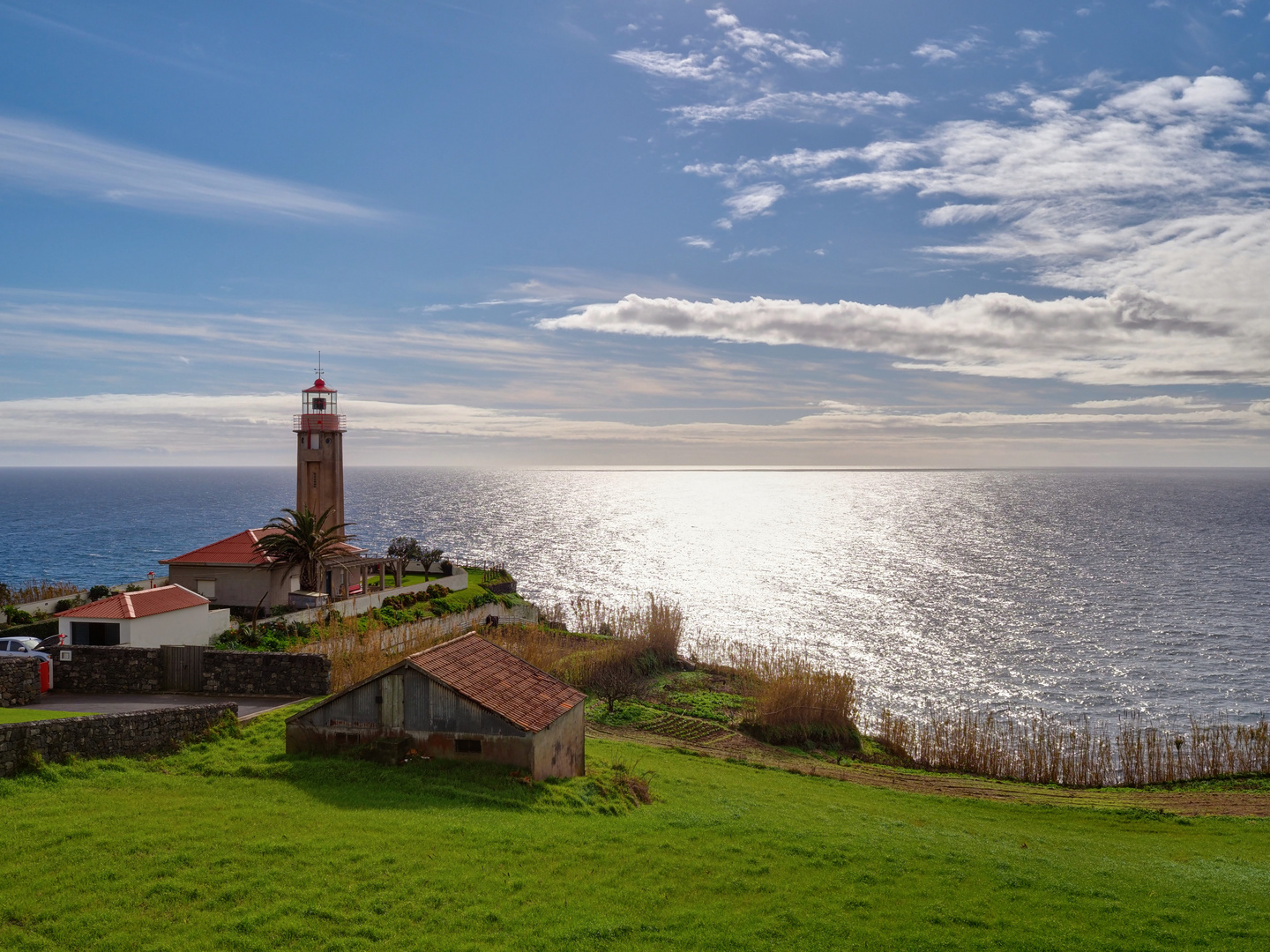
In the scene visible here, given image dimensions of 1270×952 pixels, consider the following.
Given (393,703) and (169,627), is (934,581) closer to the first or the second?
(169,627)

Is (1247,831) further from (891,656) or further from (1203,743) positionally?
(891,656)

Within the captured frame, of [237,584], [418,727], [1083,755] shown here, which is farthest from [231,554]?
[1083,755]

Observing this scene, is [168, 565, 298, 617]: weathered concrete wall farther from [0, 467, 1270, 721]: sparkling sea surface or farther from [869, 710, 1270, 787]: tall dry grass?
[0, 467, 1270, 721]: sparkling sea surface

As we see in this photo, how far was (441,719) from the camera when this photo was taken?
20969 millimetres

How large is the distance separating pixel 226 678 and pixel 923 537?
13228cm

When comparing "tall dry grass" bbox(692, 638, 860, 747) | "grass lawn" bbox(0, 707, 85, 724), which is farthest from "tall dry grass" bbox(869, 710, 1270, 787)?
"grass lawn" bbox(0, 707, 85, 724)

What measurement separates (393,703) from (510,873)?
717cm

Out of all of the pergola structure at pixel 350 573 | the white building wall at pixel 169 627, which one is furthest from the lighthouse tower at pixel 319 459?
the white building wall at pixel 169 627

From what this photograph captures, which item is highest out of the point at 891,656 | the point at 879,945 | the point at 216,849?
the point at 216,849

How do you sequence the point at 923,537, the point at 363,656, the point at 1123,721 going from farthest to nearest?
1. the point at 923,537
2. the point at 1123,721
3. the point at 363,656

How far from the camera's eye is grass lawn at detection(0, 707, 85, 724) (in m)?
22.7

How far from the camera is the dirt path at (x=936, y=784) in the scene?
30422 mm

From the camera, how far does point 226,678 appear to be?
29500 millimetres

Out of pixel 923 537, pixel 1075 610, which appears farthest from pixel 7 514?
pixel 1075 610
